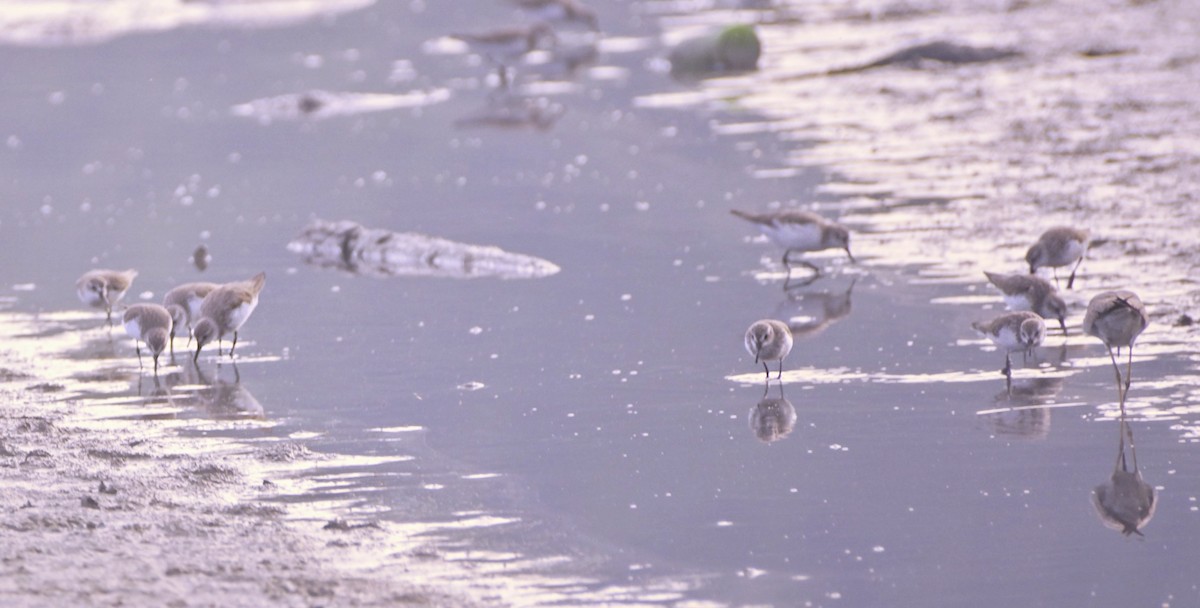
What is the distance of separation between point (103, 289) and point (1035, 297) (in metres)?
5.87

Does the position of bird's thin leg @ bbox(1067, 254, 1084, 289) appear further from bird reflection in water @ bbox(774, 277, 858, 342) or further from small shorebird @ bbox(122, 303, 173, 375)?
small shorebird @ bbox(122, 303, 173, 375)

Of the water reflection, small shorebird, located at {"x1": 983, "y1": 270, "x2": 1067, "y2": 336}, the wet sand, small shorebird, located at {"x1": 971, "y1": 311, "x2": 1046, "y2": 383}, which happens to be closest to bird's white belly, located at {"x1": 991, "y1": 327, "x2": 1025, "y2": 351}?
small shorebird, located at {"x1": 971, "y1": 311, "x2": 1046, "y2": 383}

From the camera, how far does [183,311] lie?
10.5m

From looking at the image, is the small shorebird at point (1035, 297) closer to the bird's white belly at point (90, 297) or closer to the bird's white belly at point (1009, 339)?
the bird's white belly at point (1009, 339)

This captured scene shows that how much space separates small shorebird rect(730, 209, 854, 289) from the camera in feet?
39.2

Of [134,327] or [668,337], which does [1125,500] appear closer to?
[668,337]

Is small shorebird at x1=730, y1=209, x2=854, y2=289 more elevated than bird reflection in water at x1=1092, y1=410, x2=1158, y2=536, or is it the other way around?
small shorebird at x1=730, y1=209, x2=854, y2=289

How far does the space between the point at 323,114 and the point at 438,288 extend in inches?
428

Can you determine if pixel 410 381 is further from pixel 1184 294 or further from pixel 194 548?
pixel 1184 294

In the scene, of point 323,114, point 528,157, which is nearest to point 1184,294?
point 528,157

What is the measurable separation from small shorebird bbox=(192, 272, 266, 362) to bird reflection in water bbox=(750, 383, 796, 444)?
10.8ft

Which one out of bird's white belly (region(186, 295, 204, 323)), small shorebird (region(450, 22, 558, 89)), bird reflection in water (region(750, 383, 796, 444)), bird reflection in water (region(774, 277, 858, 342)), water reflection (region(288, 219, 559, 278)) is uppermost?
small shorebird (region(450, 22, 558, 89))

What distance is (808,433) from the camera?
8.16 m

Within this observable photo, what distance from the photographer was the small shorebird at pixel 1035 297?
32.1ft
